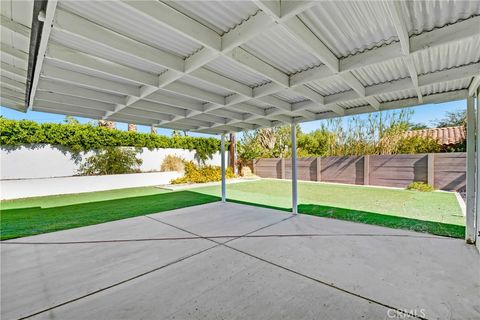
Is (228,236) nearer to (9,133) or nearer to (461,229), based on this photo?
(461,229)

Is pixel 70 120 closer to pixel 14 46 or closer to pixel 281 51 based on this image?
pixel 14 46

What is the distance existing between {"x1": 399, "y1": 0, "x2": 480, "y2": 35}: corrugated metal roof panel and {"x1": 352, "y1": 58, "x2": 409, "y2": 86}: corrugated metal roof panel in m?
0.78

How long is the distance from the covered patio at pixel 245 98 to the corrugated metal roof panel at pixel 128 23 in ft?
0.05

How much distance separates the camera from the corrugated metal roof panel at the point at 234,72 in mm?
2852

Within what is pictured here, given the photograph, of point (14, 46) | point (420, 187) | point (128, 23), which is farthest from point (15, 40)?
point (420, 187)

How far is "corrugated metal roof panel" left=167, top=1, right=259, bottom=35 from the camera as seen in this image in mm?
1850

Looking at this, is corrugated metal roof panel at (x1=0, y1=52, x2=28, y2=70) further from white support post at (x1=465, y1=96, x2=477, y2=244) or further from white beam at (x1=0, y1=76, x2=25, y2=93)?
white support post at (x1=465, y1=96, x2=477, y2=244)

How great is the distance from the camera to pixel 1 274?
2.84m

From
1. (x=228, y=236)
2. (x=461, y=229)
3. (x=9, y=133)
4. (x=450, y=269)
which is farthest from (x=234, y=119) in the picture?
(x=9, y=133)

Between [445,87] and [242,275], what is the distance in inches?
165

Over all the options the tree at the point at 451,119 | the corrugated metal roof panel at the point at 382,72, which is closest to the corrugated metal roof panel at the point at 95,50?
the corrugated metal roof panel at the point at 382,72

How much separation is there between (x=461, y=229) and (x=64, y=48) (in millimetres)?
6998

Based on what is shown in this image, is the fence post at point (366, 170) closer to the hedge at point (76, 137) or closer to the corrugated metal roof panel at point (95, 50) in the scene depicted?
the hedge at point (76, 137)

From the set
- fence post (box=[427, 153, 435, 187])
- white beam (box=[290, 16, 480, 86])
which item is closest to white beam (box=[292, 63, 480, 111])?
white beam (box=[290, 16, 480, 86])
